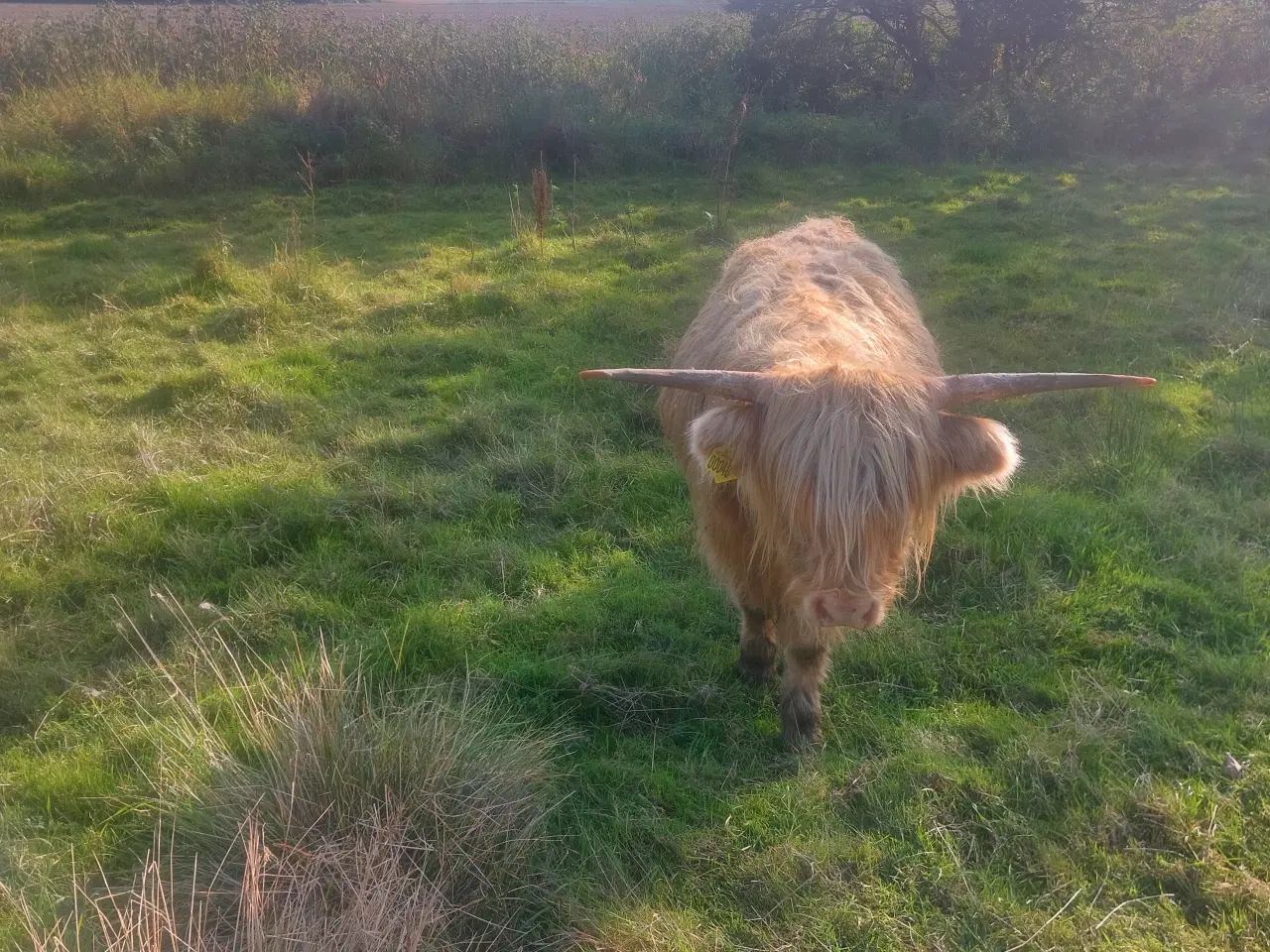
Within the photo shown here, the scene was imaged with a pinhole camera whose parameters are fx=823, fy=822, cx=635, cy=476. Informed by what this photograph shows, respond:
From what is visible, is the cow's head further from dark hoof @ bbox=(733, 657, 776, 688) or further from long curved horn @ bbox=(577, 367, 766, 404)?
dark hoof @ bbox=(733, 657, 776, 688)

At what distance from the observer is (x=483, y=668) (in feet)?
11.6

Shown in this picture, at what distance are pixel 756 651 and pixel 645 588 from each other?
722mm

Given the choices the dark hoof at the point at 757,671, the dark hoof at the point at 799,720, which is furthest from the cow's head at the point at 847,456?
the dark hoof at the point at 757,671

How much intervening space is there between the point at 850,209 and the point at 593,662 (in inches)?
349

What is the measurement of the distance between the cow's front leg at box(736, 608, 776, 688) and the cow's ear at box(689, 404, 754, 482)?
978 mm

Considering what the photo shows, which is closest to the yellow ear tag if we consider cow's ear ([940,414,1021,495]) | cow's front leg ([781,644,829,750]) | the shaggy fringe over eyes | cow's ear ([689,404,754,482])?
cow's ear ([689,404,754,482])

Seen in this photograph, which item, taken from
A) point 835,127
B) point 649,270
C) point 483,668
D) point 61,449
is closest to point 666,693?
point 483,668

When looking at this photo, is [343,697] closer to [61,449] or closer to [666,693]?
[666,693]

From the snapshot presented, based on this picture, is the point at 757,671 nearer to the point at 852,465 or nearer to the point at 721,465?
the point at 721,465

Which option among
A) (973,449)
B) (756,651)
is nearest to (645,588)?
(756,651)

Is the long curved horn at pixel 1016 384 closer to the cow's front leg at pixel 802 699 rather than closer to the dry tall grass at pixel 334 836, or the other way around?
the cow's front leg at pixel 802 699

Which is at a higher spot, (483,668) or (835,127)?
(835,127)

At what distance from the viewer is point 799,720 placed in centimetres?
329

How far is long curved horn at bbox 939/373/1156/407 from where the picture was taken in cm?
244
